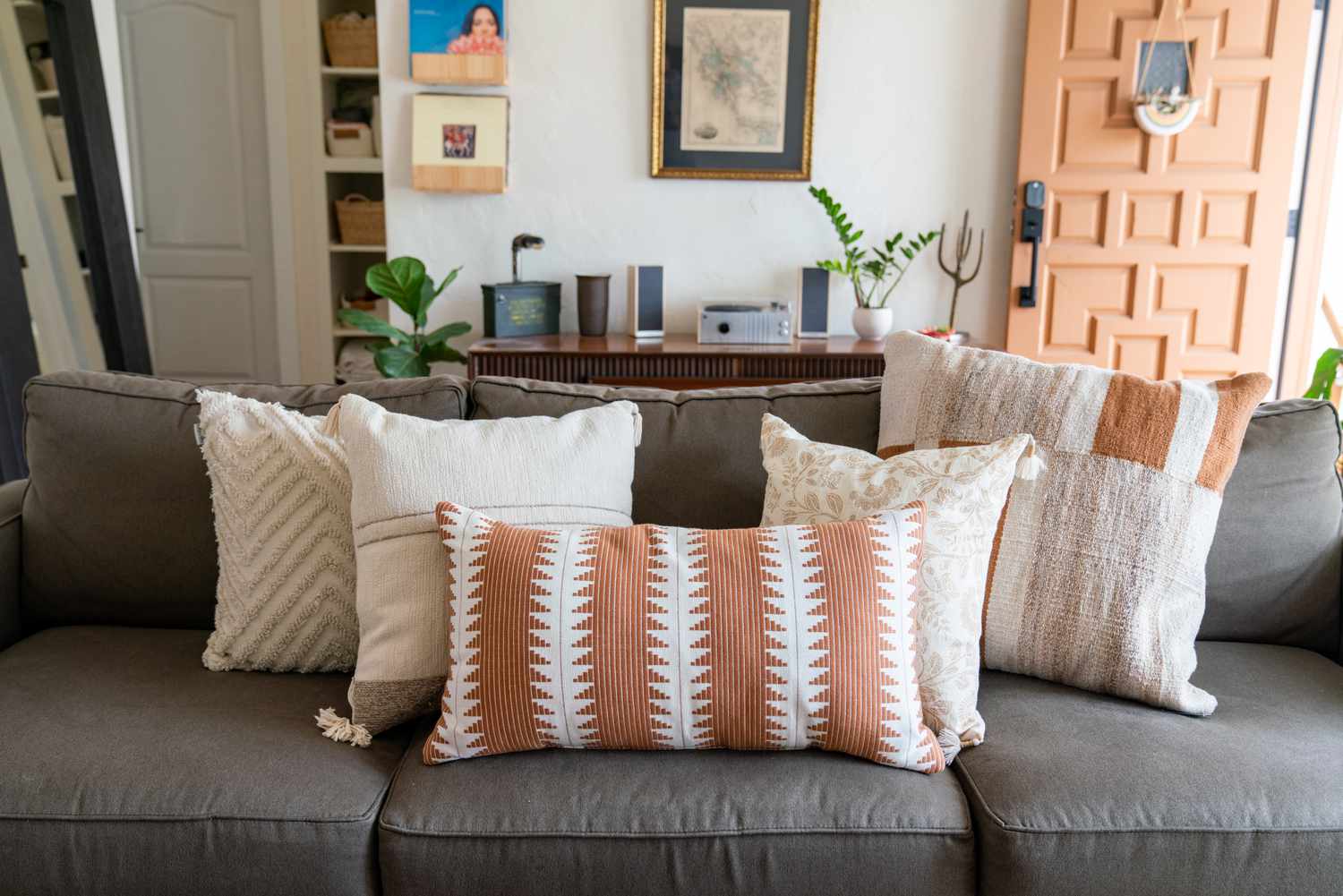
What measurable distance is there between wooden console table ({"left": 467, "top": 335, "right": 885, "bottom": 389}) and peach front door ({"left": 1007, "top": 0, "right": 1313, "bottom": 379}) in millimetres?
791

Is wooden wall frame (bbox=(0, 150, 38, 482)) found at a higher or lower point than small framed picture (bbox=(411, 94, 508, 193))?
lower

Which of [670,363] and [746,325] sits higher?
[746,325]

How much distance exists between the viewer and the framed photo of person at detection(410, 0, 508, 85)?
3.61 meters

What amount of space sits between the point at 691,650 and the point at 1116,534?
68 centimetres

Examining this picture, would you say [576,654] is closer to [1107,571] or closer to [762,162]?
[1107,571]

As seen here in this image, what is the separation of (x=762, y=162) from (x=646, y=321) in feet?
2.30

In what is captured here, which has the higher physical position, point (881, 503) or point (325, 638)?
point (881, 503)

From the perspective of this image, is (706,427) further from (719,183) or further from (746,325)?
(719,183)

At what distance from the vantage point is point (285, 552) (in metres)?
1.67

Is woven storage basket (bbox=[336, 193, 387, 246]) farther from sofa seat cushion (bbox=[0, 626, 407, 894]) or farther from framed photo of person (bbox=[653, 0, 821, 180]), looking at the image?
sofa seat cushion (bbox=[0, 626, 407, 894])

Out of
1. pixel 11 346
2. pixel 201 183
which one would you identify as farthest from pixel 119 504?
pixel 201 183

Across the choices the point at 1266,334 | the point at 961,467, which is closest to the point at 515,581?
the point at 961,467

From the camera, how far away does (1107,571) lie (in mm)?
1605

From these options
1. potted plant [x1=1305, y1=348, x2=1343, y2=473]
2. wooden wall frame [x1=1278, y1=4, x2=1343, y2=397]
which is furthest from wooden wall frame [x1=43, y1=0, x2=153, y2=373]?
wooden wall frame [x1=1278, y1=4, x2=1343, y2=397]
